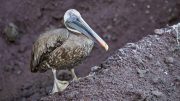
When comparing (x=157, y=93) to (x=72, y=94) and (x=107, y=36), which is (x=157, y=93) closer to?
(x=72, y=94)

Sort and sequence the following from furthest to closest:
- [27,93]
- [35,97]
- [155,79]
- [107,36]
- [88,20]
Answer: [88,20]
[107,36]
[27,93]
[35,97]
[155,79]

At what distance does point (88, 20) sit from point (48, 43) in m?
3.66

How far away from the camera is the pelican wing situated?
247 inches

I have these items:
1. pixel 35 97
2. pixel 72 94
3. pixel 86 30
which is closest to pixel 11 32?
pixel 35 97

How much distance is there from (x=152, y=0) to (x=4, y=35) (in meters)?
3.24

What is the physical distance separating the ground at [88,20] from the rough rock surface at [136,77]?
3.02 meters

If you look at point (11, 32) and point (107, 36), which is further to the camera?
point (107, 36)

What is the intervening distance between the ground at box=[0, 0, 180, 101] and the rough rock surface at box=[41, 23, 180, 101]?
3018 millimetres

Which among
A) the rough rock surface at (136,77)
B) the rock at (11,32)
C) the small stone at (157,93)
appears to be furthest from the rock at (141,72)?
the rock at (11,32)

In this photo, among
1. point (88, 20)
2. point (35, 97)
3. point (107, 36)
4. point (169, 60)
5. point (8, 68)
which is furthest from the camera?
point (88, 20)

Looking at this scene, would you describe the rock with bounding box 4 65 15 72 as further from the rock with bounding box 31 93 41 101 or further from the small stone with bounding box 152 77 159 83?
the small stone with bounding box 152 77 159 83

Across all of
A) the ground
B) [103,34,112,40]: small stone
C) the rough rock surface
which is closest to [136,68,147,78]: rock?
the rough rock surface

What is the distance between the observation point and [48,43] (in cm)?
634

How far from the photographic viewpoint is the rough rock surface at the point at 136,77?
5.69m
